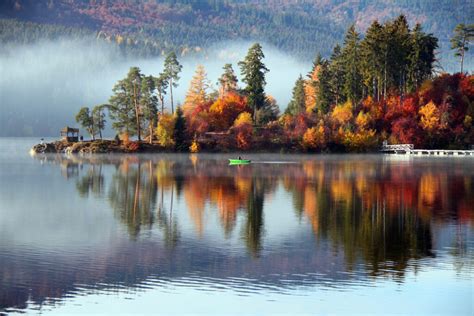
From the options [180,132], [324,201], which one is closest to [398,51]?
[180,132]

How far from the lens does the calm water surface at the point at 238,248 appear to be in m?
27.9

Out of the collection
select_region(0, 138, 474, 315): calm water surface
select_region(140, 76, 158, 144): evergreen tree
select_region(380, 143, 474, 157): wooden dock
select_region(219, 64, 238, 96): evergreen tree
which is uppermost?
select_region(219, 64, 238, 96): evergreen tree

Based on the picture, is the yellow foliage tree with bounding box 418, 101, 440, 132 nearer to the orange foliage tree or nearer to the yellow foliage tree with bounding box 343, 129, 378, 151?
the yellow foliage tree with bounding box 343, 129, 378, 151

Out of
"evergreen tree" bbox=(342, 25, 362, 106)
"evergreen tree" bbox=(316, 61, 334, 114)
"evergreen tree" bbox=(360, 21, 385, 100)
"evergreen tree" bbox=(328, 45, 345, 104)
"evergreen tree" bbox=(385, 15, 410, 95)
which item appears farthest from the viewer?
"evergreen tree" bbox=(328, 45, 345, 104)

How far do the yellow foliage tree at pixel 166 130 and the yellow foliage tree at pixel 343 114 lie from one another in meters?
26.2

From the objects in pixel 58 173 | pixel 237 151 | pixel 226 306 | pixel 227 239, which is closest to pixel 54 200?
pixel 227 239

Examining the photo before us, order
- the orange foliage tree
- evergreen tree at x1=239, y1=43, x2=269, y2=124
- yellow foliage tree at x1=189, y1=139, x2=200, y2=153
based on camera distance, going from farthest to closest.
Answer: the orange foliage tree < evergreen tree at x1=239, y1=43, x2=269, y2=124 < yellow foliage tree at x1=189, y1=139, x2=200, y2=153

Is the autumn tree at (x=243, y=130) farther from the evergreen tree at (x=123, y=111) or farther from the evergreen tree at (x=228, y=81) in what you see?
the evergreen tree at (x=123, y=111)

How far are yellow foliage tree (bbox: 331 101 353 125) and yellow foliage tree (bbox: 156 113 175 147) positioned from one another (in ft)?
86.1

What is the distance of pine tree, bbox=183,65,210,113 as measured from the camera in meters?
152

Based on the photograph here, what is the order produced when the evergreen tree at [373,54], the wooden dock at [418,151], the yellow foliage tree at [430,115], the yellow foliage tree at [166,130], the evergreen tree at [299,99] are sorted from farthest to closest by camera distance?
1. the evergreen tree at [299,99]
2. the yellow foliage tree at [166,130]
3. the evergreen tree at [373,54]
4. the yellow foliage tree at [430,115]
5. the wooden dock at [418,151]

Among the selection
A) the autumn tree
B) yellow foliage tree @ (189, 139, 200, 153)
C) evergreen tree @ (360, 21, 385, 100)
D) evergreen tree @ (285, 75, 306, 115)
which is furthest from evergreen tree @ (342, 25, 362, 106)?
yellow foliage tree @ (189, 139, 200, 153)

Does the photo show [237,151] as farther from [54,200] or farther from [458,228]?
[458,228]

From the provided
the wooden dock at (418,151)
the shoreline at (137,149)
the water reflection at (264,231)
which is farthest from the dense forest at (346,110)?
the water reflection at (264,231)
